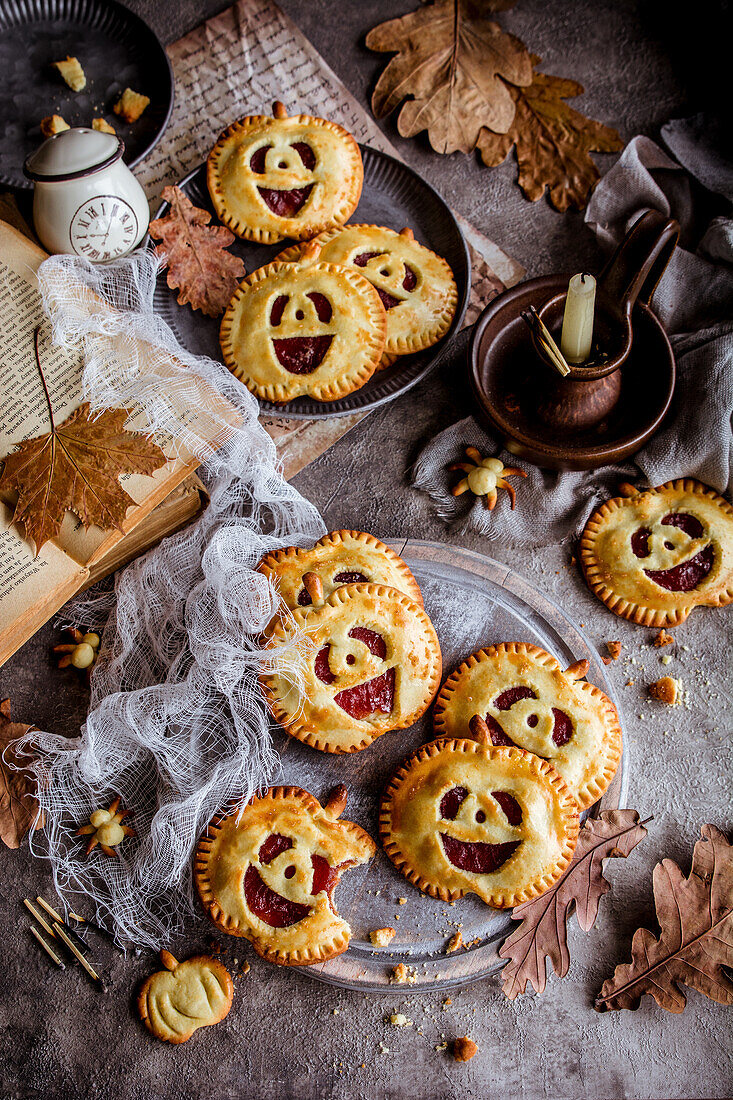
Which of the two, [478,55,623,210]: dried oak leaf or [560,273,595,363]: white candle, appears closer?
[560,273,595,363]: white candle

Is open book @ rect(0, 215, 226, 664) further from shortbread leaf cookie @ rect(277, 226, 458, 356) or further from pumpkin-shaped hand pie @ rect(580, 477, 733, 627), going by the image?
pumpkin-shaped hand pie @ rect(580, 477, 733, 627)

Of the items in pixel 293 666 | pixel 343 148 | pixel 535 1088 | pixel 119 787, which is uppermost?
pixel 343 148

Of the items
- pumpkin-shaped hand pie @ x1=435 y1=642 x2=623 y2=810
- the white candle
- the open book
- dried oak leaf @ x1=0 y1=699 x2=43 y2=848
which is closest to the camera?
the white candle

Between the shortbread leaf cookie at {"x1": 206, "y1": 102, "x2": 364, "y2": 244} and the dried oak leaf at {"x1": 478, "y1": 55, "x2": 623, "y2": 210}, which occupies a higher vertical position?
the shortbread leaf cookie at {"x1": 206, "y1": 102, "x2": 364, "y2": 244}

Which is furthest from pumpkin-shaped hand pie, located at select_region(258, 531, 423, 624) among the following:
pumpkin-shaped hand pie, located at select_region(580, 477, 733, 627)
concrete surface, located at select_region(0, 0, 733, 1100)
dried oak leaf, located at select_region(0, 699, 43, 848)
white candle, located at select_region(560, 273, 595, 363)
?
dried oak leaf, located at select_region(0, 699, 43, 848)

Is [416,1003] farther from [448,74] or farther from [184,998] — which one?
[448,74]

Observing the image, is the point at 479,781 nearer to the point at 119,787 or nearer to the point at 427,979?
the point at 427,979

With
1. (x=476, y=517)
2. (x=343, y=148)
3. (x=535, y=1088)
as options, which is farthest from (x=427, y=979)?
(x=343, y=148)
